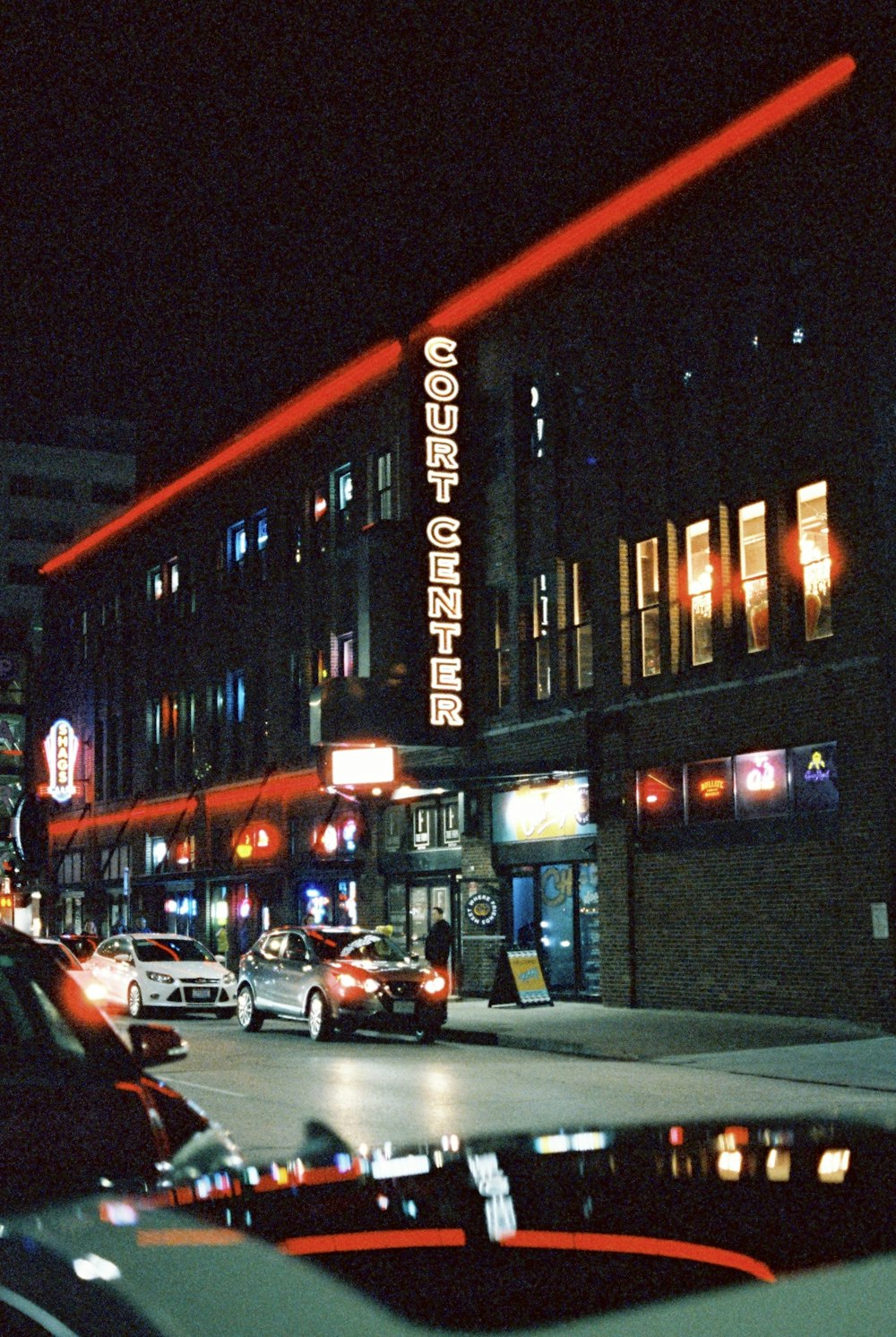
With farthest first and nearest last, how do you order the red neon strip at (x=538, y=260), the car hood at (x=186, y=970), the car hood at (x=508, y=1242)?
the car hood at (x=186, y=970), the red neon strip at (x=538, y=260), the car hood at (x=508, y=1242)

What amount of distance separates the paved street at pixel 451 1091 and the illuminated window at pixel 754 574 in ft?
24.3

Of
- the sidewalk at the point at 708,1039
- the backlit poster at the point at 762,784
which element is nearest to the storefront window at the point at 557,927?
the sidewalk at the point at 708,1039

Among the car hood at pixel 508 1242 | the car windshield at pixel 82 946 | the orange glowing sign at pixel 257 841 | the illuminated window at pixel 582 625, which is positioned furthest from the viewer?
the orange glowing sign at pixel 257 841

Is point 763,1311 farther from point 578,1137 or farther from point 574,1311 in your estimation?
point 578,1137

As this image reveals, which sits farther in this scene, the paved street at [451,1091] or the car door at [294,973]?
the car door at [294,973]

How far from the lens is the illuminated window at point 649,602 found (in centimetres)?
2739

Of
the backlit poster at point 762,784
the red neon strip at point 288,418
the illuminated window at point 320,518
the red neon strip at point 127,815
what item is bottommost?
the backlit poster at point 762,784

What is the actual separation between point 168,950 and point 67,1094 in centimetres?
2545

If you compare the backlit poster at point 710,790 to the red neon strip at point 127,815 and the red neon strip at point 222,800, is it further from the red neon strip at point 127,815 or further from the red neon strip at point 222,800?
the red neon strip at point 127,815

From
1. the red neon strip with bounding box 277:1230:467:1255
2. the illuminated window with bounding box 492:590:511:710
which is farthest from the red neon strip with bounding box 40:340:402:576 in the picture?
the red neon strip with bounding box 277:1230:467:1255

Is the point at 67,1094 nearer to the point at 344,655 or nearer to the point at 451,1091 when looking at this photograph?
the point at 451,1091

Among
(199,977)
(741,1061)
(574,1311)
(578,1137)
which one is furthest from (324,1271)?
(199,977)

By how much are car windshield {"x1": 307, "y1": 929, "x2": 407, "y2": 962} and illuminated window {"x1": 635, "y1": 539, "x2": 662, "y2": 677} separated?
20.8ft

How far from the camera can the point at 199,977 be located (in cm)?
2945
